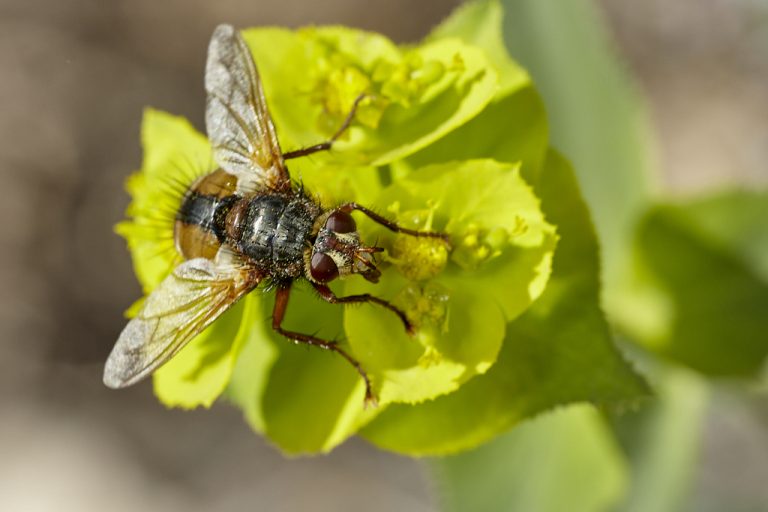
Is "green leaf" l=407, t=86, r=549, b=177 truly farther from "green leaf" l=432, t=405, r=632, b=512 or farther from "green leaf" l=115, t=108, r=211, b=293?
"green leaf" l=432, t=405, r=632, b=512

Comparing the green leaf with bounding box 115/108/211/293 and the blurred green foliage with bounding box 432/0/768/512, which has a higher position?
the green leaf with bounding box 115/108/211/293

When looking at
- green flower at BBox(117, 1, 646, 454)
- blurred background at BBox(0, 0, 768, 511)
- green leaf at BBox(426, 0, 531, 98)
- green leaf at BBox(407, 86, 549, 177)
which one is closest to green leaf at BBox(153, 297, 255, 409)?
green flower at BBox(117, 1, 646, 454)

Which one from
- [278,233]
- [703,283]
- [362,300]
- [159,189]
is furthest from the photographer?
[703,283]

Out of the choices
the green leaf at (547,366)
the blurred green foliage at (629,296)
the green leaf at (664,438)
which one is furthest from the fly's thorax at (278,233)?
the green leaf at (664,438)

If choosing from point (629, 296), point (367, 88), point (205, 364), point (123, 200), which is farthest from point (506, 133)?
point (123, 200)

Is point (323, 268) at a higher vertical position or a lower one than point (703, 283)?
higher

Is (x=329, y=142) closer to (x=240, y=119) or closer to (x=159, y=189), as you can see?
(x=240, y=119)
